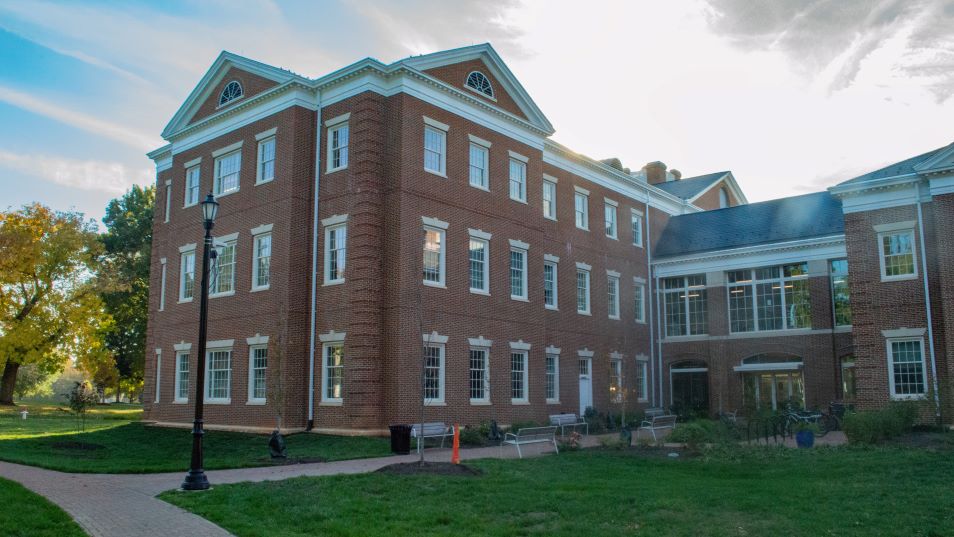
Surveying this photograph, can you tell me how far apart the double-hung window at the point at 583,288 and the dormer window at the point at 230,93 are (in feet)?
50.0

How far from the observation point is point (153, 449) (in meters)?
23.6

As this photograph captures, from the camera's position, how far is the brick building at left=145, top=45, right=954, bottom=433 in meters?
25.3

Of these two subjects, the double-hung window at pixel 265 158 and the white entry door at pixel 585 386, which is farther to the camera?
the white entry door at pixel 585 386

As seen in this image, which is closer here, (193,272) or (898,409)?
(898,409)

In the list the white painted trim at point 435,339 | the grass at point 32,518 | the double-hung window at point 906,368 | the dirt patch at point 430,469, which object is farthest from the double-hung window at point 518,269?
the grass at point 32,518

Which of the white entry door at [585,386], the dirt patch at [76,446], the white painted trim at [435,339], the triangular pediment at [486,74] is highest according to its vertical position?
the triangular pediment at [486,74]

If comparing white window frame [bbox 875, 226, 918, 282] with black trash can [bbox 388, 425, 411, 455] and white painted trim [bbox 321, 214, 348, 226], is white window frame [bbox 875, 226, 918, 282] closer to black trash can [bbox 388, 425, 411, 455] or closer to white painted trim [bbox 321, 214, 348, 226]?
black trash can [bbox 388, 425, 411, 455]

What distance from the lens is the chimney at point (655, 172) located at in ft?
163

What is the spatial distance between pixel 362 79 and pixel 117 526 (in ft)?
58.4

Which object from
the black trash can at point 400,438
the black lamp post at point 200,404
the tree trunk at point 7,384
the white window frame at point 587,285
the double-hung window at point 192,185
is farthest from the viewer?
the tree trunk at point 7,384

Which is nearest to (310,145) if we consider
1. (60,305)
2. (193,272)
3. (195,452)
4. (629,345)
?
(193,272)

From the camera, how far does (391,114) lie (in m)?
25.9

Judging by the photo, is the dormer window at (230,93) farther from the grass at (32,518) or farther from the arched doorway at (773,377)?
the arched doorway at (773,377)

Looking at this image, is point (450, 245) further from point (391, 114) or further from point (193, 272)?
point (193, 272)
